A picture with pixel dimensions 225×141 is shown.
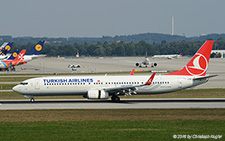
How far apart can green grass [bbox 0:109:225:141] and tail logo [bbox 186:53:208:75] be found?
11.0 metres

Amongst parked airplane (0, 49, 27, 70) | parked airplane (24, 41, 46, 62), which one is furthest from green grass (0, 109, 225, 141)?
parked airplane (0, 49, 27, 70)

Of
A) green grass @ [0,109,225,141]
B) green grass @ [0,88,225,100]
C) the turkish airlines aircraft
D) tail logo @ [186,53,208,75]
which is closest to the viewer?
green grass @ [0,109,225,141]

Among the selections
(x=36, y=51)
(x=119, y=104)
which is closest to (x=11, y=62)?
(x=36, y=51)

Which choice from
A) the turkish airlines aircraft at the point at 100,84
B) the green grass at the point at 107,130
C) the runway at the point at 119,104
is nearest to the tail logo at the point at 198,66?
the turkish airlines aircraft at the point at 100,84

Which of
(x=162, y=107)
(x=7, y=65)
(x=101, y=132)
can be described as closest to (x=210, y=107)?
(x=162, y=107)

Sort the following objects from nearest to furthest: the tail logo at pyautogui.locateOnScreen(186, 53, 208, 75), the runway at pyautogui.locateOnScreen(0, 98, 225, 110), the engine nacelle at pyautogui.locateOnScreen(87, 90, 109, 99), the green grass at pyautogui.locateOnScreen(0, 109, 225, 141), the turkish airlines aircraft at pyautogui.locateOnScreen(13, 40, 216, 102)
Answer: the green grass at pyautogui.locateOnScreen(0, 109, 225, 141), the runway at pyautogui.locateOnScreen(0, 98, 225, 110), the engine nacelle at pyautogui.locateOnScreen(87, 90, 109, 99), the turkish airlines aircraft at pyautogui.locateOnScreen(13, 40, 216, 102), the tail logo at pyautogui.locateOnScreen(186, 53, 208, 75)

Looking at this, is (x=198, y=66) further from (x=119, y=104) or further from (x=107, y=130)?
(x=107, y=130)

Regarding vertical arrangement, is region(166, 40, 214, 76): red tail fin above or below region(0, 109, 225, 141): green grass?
above

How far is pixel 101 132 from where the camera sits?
26.5 meters

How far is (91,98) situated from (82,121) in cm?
1391

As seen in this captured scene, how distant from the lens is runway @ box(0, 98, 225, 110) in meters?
42.2

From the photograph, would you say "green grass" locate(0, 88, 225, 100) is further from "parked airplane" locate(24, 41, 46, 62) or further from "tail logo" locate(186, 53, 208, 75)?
"parked airplane" locate(24, 41, 46, 62)

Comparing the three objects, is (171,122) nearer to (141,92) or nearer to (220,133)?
(220,133)

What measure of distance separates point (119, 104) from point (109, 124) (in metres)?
14.4
